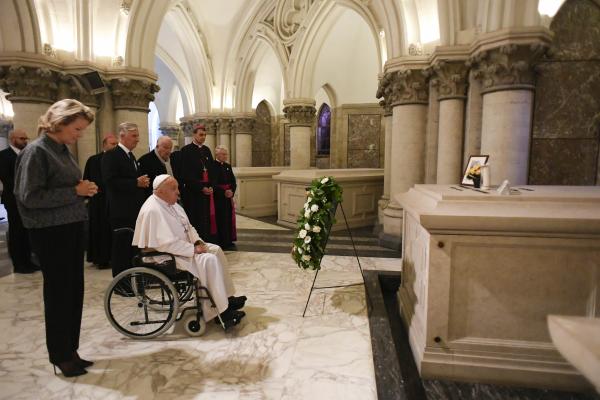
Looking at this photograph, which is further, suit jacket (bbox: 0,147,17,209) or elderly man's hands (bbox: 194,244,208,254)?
suit jacket (bbox: 0,147,17,209)

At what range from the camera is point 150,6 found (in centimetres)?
658

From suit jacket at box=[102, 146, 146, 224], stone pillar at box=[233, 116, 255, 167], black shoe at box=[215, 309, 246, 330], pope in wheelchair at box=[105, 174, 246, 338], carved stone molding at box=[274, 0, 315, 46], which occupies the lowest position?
black shoe at box=[215, 309, 246, 330]

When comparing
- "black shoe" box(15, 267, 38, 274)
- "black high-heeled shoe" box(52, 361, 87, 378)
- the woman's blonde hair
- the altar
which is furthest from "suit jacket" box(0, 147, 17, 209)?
the altar

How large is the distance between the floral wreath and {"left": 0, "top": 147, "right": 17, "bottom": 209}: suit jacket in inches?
137

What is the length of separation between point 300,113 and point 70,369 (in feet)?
29.5

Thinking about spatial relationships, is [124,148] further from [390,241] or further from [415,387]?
[390,241]

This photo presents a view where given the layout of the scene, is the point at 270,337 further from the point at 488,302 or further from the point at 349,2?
→ the point at 349,2

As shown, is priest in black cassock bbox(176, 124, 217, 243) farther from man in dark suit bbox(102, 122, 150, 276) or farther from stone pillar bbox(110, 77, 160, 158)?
stone pillar bbox(110, 77, 160, 158)

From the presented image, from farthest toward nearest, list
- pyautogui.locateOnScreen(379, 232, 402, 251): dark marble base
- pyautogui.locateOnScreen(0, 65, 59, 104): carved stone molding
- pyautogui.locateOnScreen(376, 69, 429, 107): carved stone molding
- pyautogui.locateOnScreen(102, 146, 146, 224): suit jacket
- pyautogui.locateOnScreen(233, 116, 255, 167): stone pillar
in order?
pyautogui.locateOnScreen(233, 116, 255, 167): stone pillar < pyautogui.locateOnScreen(379, 232, 402, 251): dark marble base < pyautogui.locateOnScreen(376, 69, 429, 107): carved stone molding < pyautogui.locateOnScreen(0, 65, 59, 104): carved stone molding < pyautogui.locateOnScreen(102, 146, 146, 224): suit jacket

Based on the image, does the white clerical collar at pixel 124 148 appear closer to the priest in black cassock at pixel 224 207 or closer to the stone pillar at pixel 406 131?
the priest in black cassock at pixel 224 207

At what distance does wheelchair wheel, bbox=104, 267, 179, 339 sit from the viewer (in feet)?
8.84

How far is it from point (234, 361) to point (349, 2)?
8.22 metres

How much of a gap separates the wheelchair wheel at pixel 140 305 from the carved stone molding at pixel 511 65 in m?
4.13

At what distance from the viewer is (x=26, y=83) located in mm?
5395
